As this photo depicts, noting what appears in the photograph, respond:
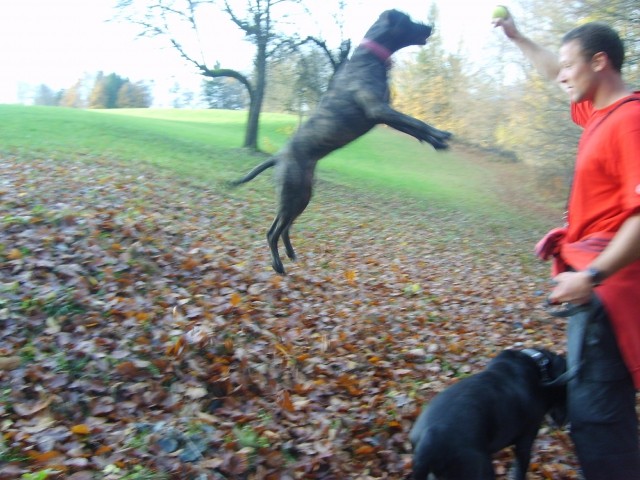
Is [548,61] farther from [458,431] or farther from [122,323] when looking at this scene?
[122,323]

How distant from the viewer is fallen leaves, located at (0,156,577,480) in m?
3.19

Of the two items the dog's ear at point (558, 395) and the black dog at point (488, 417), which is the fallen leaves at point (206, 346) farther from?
the black dog at point (488, 417)

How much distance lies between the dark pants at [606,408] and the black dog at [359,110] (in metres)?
1.70

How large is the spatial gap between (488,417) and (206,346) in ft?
7.71

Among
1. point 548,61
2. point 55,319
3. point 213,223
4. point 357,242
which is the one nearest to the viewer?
point 548,61

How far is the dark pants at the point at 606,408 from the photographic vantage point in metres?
2.27

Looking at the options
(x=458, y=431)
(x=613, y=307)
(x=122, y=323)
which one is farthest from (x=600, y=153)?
(x=122, y=323)

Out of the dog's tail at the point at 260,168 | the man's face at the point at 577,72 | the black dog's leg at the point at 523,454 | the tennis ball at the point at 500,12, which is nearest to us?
the man's face at the point at 577,72

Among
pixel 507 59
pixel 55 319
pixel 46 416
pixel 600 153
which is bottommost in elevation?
pixel 46 416

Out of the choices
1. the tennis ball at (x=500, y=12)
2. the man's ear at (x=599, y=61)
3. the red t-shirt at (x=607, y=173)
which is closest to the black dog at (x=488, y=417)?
the red t-shirt at (x=607, y=173)

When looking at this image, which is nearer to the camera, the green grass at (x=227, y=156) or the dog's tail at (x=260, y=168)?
the dog's tail at (x=260, y=168)

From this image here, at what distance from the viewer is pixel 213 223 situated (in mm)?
8859

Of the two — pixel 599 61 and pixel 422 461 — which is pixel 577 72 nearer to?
pixel 599 61

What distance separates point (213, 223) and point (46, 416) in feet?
19.1
